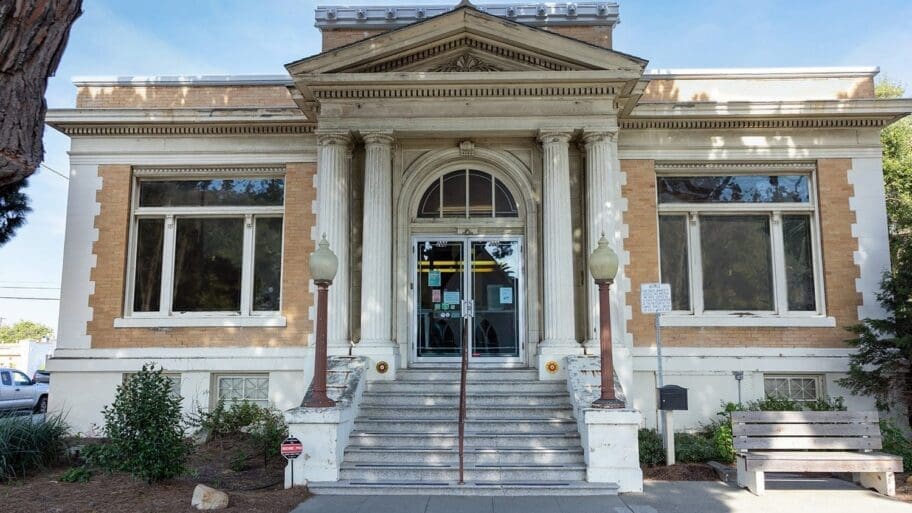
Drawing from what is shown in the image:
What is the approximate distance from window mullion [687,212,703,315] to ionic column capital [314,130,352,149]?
6.69 m

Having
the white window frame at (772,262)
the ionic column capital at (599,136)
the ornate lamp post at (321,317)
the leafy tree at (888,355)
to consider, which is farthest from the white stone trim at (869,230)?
the ornate lamp post at (321,317)

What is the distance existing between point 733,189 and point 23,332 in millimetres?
110188

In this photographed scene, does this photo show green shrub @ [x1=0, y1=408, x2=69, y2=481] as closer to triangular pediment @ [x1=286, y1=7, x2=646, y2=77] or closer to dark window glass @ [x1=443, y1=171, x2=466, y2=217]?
triangular pediment @ [x1=286, y1=7, x2=646, y2=77]

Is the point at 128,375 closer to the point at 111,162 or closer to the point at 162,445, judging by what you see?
the point at 111,162

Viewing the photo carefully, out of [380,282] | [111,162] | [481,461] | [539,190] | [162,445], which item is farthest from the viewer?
[111,162]

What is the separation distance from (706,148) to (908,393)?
547 cm

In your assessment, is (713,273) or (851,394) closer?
(851,394)

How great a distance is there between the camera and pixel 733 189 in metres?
12.8

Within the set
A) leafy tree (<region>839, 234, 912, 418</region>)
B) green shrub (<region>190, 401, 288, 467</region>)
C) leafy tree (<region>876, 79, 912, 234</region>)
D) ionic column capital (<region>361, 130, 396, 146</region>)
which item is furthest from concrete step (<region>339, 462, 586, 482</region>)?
leafy tree (<region>876, 79, 912, 234</region>)

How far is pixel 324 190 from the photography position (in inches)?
445

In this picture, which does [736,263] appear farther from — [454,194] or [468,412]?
[468,412]

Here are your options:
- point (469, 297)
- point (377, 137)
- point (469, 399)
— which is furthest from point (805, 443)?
point (377, 137)

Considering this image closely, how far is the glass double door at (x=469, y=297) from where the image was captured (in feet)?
39.0

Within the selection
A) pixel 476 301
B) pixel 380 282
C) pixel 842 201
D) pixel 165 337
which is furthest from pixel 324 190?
pixel 842 201
